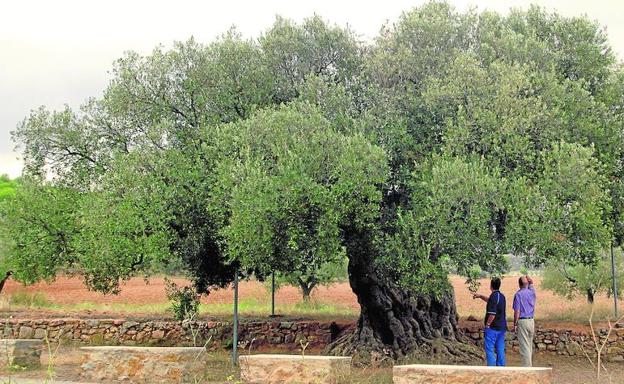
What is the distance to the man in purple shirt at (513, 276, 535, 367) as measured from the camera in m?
14.6

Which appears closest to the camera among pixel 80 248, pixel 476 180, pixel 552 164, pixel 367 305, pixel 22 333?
pixel 476 180

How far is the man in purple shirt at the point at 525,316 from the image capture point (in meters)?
14.6

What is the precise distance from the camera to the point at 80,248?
18.4 metres

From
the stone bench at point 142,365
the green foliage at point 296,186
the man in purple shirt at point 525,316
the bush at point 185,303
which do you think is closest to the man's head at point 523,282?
the man in purple shirt at point 525,316

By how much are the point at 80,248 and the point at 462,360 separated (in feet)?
36.6

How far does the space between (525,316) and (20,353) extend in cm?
1229

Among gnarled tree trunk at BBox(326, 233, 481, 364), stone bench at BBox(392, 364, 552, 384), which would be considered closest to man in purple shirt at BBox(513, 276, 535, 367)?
stone bench at BBox(392, 364, 552, 384)

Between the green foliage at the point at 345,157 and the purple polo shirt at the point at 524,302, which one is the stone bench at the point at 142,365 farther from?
the purple polo shirt at the point at 524,302

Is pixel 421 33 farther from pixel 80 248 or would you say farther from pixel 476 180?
pixel 80 248

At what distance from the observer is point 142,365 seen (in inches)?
574

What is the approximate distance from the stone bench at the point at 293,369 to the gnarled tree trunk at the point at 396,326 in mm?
5703

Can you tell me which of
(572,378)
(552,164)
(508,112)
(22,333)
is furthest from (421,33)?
(22,333)

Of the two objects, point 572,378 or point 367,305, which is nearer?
point 572,378

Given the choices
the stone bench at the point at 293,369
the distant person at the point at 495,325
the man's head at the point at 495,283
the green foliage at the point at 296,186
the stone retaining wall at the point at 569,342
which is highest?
the green foliage at the point at 296,186
